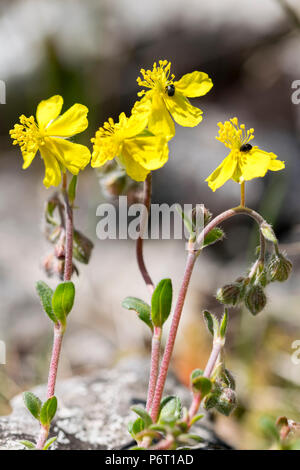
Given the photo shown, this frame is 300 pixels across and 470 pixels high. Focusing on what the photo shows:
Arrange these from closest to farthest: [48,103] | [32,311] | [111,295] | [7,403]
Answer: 1. [48,103]
2. [7,403]
3. [32,311]
4. [111,295]

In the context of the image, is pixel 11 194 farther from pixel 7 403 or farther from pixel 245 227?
pixel 7 403

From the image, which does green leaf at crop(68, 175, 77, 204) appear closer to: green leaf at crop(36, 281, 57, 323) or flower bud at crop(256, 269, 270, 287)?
green leaf at crop(36, 281, 57, 323)

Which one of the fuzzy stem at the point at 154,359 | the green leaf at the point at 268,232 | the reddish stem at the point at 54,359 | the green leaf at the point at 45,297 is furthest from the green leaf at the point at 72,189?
the green leaf at the point at 268,232

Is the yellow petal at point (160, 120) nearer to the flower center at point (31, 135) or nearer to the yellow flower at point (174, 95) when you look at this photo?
the yellow flower at point (174, 95)

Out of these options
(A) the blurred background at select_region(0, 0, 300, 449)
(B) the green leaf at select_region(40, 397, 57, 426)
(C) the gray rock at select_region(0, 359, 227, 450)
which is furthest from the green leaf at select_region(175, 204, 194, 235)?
(A) the blurred background at select_region(0, 0, 300, 449)

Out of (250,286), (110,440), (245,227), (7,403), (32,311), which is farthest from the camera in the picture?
(245,227)

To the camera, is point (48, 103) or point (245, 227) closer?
point (48, 103)

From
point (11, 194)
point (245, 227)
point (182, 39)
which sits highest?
point (182, 39)
